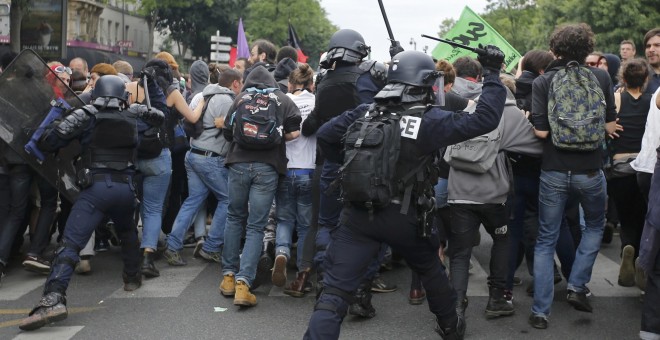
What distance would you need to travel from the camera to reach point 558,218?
633 cm

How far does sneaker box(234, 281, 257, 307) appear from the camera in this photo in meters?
6.90

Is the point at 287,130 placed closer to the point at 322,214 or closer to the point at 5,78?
the point at 322,214

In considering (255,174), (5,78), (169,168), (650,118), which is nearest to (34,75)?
(5,78)

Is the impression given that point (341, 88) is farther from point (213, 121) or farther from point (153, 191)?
point (153, 191)

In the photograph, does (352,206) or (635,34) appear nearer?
(352,206)

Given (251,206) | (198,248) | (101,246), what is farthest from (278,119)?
(101,246)

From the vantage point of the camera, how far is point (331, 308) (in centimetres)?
486

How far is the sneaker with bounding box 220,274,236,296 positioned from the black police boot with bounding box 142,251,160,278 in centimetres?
101

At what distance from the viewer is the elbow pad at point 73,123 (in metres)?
6.65

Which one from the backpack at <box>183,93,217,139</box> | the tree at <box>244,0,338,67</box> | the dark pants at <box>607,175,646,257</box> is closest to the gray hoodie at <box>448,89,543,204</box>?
the dark pants at <box>607,175,646,257</box>

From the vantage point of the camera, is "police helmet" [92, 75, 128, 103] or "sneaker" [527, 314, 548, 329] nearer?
"sneaker" [527, 314, 548, 329]

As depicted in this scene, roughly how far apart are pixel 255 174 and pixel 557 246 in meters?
2.41

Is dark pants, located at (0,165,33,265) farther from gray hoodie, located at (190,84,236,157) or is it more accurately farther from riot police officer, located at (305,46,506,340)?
riot police officer, located at (305,46,506,340)

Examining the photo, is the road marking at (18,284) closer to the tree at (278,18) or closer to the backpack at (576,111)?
the backpack at (576,111)
